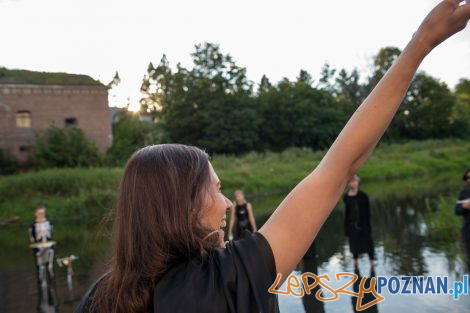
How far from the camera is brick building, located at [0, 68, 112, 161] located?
3625cm

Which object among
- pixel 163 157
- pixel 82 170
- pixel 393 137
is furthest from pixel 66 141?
pixel 393 137

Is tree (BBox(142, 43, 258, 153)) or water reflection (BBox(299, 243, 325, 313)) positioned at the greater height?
tree (BBox(142, 43, 258, 153))

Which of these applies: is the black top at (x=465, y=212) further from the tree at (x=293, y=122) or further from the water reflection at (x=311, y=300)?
the tree at (x=293, y=122)

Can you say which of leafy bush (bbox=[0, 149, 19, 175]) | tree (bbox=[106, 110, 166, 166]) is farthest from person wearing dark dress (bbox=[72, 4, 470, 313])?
leafy bush (bbox=[0, 149, 19, 175])

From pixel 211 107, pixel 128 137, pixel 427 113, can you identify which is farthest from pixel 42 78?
pixel 427 113

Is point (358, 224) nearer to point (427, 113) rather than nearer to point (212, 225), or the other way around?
point (212, 225)

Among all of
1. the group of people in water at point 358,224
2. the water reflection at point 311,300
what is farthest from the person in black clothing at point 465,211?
the group of people in water at point 358,224

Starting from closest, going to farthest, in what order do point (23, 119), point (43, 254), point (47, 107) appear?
1. point (43, 254)
2. point (23, 119)
3. point (47, 107)

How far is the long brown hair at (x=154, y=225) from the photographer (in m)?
1.25

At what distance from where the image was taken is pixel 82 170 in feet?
95.5

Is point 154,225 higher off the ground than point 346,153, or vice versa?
point 346,153

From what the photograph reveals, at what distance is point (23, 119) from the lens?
122ft

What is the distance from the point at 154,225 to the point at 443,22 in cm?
99

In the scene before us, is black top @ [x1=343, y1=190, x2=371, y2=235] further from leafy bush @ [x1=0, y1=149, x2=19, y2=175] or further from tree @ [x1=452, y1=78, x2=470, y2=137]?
tree @ [x1=452, y1=78, x2=470, y2=137]
